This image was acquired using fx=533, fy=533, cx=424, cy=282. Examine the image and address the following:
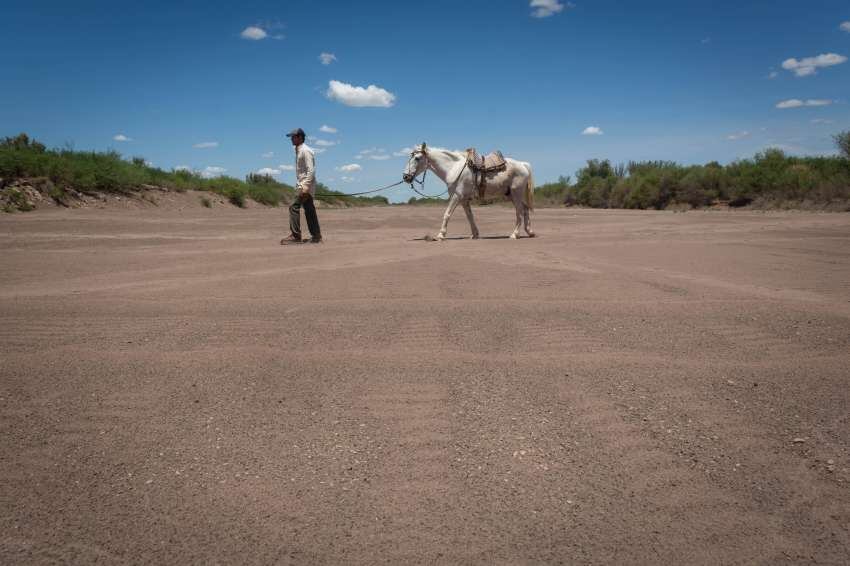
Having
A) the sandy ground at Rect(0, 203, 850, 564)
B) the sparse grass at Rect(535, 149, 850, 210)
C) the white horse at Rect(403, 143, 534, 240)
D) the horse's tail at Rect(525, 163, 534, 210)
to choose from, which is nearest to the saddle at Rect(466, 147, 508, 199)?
the white horse at Rect(403, 143, 534, 240)

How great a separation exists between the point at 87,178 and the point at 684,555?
20691 millimetres

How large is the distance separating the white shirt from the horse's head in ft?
7.12

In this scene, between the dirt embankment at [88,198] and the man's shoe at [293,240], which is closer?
the man's shoe at [293,240]

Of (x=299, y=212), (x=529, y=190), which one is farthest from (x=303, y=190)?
(x=529, y=190)

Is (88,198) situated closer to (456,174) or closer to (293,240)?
(293,240)

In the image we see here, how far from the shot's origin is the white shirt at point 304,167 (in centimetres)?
1102

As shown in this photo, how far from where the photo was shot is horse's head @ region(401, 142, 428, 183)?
12055 millimetres

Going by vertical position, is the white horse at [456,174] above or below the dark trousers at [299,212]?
above

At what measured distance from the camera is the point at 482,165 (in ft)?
40.0

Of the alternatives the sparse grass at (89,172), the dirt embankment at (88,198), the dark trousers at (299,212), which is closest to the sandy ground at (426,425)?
the dark trousers at (299,212)

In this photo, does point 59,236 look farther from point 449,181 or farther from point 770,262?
point 770,262

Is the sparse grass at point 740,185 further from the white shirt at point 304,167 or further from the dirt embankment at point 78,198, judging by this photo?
the dirt embankment at point 78,198

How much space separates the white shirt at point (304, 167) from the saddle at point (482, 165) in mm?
3513

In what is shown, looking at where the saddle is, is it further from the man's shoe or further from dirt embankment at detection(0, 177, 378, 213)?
dirt embankment at detection(0, 177, 378, 213)
